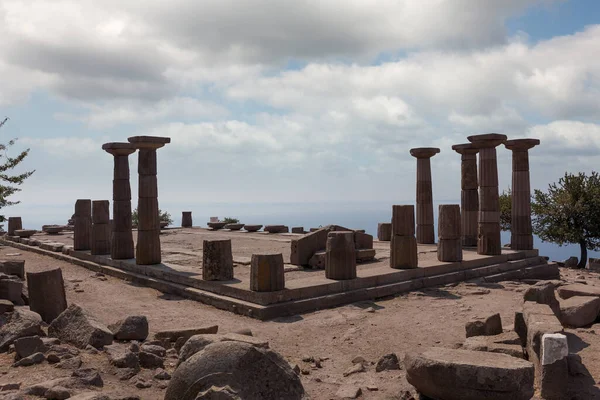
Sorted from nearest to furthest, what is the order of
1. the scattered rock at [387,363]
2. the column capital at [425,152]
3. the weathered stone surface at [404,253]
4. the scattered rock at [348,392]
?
1. the scattered rock at [348,392]
2. the scattered rock at [387,363]
3. the weathered stone surface at [404,253]
4. the column capital at [425,152]

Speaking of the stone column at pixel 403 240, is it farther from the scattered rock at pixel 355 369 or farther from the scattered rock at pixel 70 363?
the scattered rock at pixel 70 363

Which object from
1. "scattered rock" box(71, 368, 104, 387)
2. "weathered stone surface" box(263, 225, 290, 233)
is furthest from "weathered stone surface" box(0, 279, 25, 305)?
"weathered stone surface" box(263, 225, 290, 233)

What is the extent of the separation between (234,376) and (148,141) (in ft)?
32.5

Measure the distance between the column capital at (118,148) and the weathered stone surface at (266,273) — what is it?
6.24 m

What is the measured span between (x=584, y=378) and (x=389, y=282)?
580 cm

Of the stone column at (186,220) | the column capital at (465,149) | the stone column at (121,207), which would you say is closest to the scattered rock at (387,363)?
the stone column at (121,207)

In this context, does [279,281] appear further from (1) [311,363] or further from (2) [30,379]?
(2) [30,379]

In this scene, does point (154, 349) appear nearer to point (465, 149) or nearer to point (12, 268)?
point (12, 268)

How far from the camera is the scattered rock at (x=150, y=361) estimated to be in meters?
6.22

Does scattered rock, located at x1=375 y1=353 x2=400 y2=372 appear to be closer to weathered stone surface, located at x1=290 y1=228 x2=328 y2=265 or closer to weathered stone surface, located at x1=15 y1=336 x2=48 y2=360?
weathered stone surface, located at x1=15 y1=336 x2=48 y2=360

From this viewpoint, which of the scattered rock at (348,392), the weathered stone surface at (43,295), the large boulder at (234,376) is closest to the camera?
the large boulder at (234,376)

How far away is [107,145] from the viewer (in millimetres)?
14242

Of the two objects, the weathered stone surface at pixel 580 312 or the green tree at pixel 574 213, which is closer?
the weathered stone surface at pixel 580 312

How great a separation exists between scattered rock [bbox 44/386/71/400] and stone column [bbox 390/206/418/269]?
340 inches
